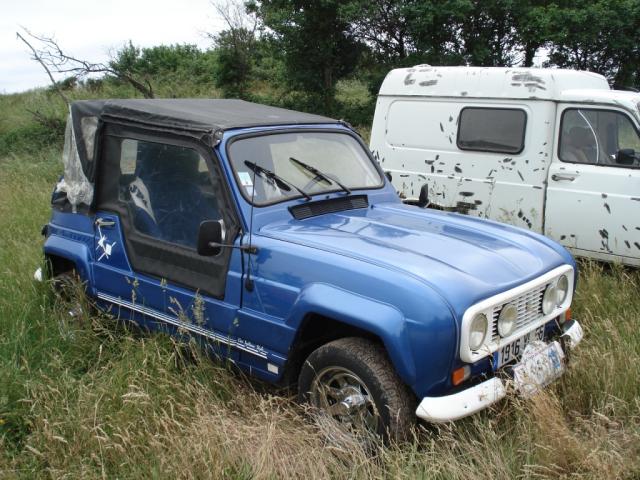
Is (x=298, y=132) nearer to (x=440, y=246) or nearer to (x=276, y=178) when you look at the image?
(x=276, y=178)

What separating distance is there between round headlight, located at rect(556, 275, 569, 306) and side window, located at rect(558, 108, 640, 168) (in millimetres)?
2864

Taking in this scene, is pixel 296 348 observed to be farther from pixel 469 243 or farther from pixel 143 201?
pixel 143 201

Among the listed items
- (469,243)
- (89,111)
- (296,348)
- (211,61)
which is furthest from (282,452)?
(211,61)

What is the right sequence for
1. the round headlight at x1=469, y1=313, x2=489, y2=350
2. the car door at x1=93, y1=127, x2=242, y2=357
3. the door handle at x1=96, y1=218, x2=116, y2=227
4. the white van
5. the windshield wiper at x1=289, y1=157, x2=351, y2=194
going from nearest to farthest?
1. the round headlight at x1=469, y1=313, x2=489, y2=350
2. the car door at x1=93, y1=127, x2=242, y2=357
3. the windshield wiper at x1=289, y1=157, x2=351, y2=194
4. the door handle at x1=96, y1=218, x2=116, y2=227
5. the white van

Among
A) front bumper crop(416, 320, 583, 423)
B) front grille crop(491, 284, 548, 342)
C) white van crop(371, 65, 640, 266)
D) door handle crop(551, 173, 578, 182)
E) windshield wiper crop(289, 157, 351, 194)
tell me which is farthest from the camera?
door handle crop(551, 173, 578, 182)

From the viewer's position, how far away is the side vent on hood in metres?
3.88

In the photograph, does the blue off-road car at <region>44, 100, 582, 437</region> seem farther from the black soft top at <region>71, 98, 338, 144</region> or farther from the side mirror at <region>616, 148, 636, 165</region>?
the side mirror at <region>616, 148, 636, 165</region>

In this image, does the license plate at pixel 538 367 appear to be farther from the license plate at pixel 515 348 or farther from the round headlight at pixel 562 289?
the round headlight at pixel 562 289

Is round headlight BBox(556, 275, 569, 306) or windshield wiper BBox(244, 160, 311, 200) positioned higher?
windshield wiper BBox(244, 160, 311, 200)

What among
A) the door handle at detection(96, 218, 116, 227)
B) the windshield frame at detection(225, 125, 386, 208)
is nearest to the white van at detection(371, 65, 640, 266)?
the windshield frame at detection(225, 125, 386, 208)

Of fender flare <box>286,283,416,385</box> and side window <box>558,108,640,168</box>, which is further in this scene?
side window <box>558,108,640,168</box>

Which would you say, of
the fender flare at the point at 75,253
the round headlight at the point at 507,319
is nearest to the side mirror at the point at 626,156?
the round headlight at the point at 507,319

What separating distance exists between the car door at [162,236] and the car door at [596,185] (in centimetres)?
398

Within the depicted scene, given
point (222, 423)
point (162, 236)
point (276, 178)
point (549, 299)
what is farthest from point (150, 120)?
point (549, 299)
